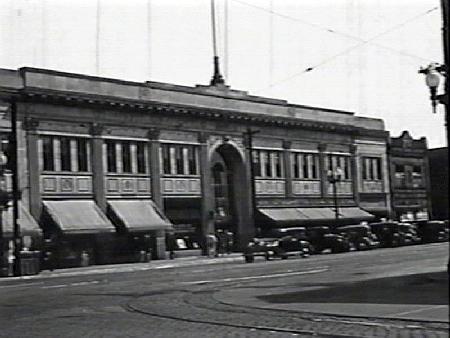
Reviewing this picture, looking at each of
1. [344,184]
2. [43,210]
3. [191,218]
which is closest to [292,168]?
[344,184]

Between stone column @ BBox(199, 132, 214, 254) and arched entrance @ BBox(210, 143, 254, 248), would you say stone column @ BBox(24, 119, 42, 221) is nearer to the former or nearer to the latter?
stone column @ BBox(199, 132, 214, 254)

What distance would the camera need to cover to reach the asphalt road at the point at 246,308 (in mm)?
12383

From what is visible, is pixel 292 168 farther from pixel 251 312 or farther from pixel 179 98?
pixel 251 312

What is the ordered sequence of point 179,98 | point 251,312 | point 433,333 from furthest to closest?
1. point 179,98
2. point 251,312
3. point 433,333

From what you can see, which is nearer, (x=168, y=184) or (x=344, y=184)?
(x=168, y=184)

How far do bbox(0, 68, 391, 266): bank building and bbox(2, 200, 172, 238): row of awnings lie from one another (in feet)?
0.26

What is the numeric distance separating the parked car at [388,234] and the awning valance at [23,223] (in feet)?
74.0

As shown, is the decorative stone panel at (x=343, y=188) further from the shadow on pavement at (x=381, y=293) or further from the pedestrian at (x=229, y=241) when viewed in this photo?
the shadow on pavement at (x=381, y=293)

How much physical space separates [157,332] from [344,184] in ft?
175

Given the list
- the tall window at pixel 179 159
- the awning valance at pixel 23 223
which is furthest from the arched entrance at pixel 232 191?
the awning valance at pixel 23 223

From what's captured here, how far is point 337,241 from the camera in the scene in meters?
49.9

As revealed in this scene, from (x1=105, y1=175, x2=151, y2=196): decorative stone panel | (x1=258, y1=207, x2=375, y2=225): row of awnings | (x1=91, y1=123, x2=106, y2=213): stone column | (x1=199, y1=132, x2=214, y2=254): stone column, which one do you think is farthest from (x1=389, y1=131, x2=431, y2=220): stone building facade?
(x1=91, y1=123, x2=106, y2=213): stone column

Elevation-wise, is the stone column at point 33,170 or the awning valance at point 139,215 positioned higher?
the stone column at point 33,170

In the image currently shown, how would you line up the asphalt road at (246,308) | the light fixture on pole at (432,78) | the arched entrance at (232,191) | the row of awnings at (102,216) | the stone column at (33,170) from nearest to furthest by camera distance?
the asphalt road at (246,308)
the light fixture on pole at (432,78)
the stone column at (33,170)
the row of awnings at (102,216)
the arched entrance at (232,191)
